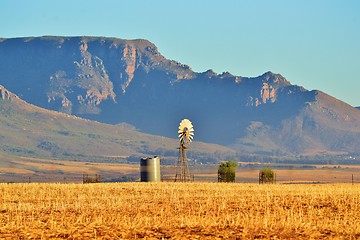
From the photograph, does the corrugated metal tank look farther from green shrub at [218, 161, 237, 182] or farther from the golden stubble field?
the golden stubble field

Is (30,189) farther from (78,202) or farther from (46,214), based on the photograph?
(46,214)

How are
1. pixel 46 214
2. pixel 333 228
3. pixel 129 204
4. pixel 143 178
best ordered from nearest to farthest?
pixel 333 228, pixel 46 214, pixel 129 204, pixel 143 178

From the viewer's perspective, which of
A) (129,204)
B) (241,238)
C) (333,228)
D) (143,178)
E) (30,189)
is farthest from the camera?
(143,178)

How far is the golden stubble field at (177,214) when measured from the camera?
32.9m

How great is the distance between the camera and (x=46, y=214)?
4194 cm

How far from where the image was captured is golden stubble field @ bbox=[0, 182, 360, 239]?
3288cm

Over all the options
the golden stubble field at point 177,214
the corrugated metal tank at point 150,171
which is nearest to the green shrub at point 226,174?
the corrugated metal tank at point 150,171

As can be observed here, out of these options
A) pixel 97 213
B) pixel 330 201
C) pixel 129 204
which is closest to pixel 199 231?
pixel 97 213

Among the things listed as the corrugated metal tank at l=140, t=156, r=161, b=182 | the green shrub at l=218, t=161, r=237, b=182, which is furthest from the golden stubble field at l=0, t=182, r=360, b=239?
the green shrub at l=218, t=161, r=237, b=182

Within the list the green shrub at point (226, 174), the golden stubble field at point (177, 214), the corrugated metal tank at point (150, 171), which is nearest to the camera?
the golden stubble field at point (177, 214)

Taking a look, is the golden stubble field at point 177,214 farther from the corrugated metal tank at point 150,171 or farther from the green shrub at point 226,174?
the green shrub at point 226,174

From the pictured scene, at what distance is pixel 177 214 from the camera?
4203 cm

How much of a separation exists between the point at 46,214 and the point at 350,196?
21291 millimetres

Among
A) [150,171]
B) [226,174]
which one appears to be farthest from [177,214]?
[226,174]
